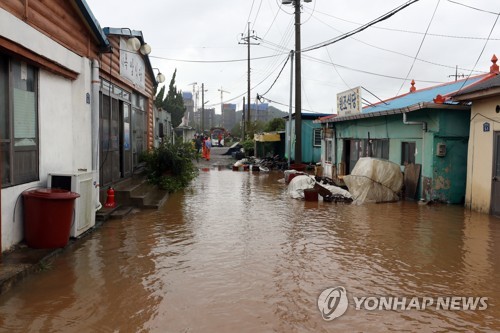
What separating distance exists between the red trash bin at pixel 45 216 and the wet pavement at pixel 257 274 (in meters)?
0.32

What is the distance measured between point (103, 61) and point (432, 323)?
8.87m

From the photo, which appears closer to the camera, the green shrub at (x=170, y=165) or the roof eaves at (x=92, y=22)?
the roof eaves at (x=92, y=22)

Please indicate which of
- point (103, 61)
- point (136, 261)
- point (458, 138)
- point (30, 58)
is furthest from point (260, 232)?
point (458, 138)

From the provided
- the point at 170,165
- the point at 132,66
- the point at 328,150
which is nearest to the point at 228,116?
the point at 328,150

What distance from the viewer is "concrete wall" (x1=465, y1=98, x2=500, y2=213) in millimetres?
10406

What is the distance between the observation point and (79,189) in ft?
22.3

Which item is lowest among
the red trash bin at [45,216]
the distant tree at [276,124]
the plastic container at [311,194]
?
the plastic container at [311,194]

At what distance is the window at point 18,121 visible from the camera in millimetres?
5766

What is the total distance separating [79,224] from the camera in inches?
276

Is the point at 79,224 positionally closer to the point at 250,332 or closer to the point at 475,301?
the point at 250,332

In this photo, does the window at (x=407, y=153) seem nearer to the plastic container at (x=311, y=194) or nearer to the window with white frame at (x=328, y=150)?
the plastic container at (x=311, y=194)

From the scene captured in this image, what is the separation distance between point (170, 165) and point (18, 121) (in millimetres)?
8128

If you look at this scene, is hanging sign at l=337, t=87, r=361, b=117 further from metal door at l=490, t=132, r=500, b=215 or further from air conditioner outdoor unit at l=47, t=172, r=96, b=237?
air conditioner outdoor unit at l=47, t=172, r=96, b=237

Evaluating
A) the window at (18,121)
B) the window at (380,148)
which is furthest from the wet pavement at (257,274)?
the window at (380,148)
